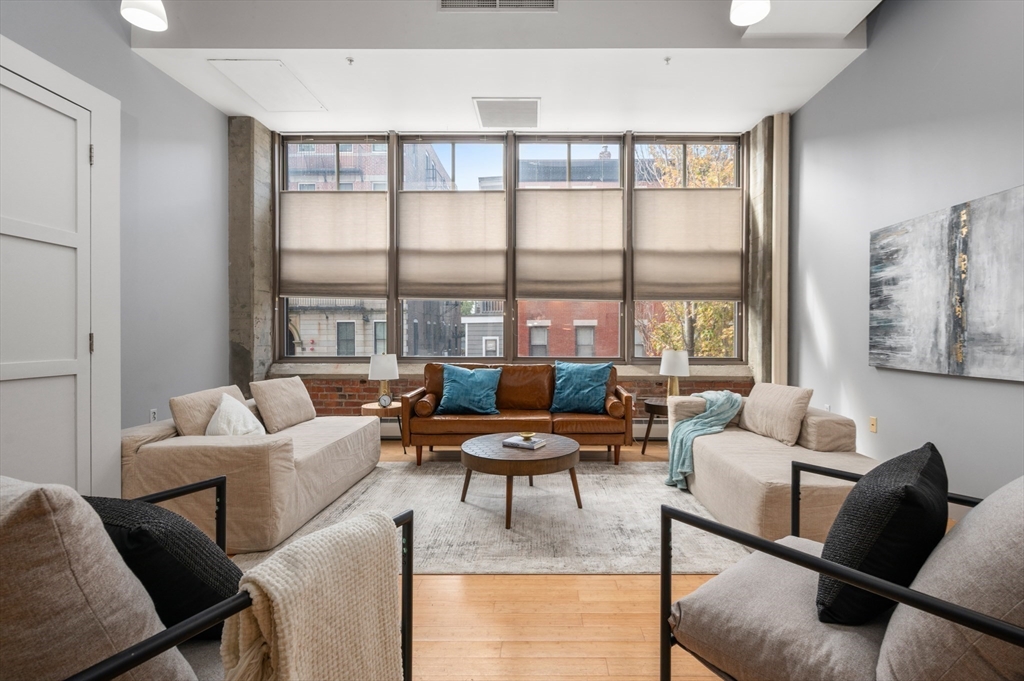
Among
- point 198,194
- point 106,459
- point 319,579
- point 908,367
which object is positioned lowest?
point 106,459

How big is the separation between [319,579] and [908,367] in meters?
3.85

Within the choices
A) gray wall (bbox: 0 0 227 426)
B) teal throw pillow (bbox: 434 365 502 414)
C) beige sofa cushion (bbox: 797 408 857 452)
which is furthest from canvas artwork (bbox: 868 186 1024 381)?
gray wall (bbox: 0 0 227 426)

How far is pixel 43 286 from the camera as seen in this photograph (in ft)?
7.30

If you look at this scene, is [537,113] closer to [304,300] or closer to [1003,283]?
[304,300]

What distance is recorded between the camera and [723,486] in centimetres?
298

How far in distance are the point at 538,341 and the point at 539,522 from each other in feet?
9.37

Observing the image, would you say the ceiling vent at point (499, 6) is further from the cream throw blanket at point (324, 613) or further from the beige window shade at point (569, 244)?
the cream throw blanket at point (324, 613)

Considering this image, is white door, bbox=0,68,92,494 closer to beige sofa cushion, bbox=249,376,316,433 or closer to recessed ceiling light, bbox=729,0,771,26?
beige sofa cushion, bbox=249,376,316,433

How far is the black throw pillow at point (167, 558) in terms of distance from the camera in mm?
1038

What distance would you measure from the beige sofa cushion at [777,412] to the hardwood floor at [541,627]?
1370 mm

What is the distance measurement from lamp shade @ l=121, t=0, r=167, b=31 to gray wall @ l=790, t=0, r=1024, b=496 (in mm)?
4648

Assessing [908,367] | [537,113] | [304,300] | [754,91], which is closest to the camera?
[908,367]

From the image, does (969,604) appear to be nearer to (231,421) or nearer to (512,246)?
(231,421)

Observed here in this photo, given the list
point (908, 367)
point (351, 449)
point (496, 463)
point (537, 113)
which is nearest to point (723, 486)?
point (496, 463)
